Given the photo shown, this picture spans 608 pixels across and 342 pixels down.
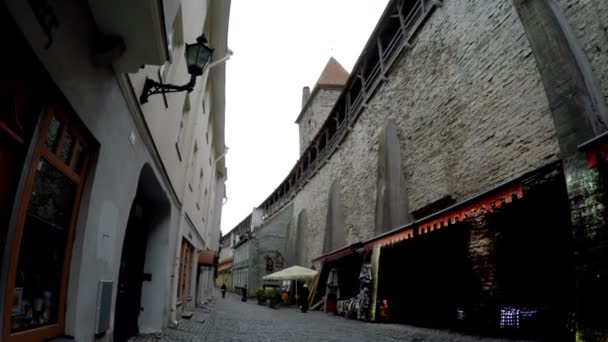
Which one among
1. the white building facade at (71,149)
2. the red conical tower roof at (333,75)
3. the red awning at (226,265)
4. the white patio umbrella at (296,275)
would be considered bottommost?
the red awning at (226,265)

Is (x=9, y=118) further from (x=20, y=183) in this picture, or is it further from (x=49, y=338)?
(x=49, y=338)

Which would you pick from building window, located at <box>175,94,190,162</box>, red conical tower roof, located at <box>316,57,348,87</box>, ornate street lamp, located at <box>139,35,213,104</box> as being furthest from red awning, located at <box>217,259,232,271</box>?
ornate street lamp, located at <box>139,35,213,104</box>

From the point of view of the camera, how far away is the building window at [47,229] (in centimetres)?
223

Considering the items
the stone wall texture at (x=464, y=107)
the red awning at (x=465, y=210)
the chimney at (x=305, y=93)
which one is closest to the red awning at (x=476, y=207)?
the red awning at (x=465, y=210)

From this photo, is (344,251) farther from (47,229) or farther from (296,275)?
(47,229)

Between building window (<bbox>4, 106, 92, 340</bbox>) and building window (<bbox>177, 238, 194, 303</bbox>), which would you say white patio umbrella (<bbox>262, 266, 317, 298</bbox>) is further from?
building window (<bbox>4, 106, 92, 340</bbox>)

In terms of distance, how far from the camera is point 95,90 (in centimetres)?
286

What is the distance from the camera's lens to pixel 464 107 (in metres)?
9.24

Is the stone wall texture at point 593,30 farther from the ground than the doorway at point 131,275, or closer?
farther from the ground

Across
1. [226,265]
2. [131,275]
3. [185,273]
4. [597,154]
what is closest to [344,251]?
[185,273]

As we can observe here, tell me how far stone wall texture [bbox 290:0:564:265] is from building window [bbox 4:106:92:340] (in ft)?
22.5

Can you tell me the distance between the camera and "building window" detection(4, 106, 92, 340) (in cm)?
223

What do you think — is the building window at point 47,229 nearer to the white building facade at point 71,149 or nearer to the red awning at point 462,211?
the white building facade at point 71,149

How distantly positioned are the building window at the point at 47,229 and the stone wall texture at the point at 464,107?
685cm
